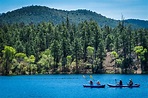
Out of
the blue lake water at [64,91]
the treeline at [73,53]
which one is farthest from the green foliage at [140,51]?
the blue lake water at [64,91]

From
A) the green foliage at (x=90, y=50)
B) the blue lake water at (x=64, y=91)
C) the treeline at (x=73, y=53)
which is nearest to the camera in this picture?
the blue lake water at (x=64, y=91)

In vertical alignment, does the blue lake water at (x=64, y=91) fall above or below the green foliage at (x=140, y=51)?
below

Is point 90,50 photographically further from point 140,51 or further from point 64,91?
point 64,91

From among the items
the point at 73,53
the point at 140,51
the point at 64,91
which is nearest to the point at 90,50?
the point at 73,53

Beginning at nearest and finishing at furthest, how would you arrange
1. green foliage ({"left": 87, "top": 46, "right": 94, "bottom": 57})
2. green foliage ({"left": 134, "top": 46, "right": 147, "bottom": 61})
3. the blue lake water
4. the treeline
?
the blue lake water → green foliage ({"left": 134, "top": 46, "right": 147, "bottom": 61}) → the treeline → green foliage ({"left": 87, "top": 46, "right": 94, "bottom": 57})

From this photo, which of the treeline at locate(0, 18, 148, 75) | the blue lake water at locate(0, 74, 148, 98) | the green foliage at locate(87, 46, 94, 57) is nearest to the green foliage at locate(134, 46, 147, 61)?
the treeline at locate(0, 18, 148, 75)

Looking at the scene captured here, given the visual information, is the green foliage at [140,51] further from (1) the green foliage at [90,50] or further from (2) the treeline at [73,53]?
(1) the green foliage at [90,50]

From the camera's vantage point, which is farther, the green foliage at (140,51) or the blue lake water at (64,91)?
the green foliage at (140,51)

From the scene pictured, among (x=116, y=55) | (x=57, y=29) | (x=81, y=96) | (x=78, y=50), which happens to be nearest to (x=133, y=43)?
(x=116, y=55)

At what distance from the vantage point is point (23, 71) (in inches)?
5920

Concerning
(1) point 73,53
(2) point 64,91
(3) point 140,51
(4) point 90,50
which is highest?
(4) point 90,50

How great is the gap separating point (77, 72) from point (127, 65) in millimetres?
22090

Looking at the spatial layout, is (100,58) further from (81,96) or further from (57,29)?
(81,96)

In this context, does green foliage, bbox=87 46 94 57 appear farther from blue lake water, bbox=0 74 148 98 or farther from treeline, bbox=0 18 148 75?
blue lake water, bbox=0 74 148 98
